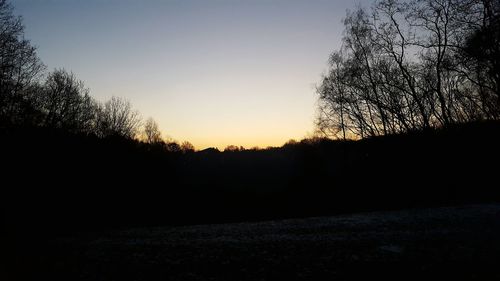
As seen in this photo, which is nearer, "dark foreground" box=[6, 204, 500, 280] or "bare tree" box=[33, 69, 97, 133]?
"dark foreground" box=[6, 204, 500, 280]

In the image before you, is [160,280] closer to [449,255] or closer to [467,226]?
[449,255]

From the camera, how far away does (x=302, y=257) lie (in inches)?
298

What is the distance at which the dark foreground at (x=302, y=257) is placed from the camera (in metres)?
6.11

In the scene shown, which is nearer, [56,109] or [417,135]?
[417,135]

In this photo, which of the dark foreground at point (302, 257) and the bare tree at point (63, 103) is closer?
the dark foreground at point (302, 257)

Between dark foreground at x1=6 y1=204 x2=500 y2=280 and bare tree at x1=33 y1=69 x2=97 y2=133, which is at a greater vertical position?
bare tree at x1=33 y1=69 x2=97 y2=133

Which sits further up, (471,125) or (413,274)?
(471,125)

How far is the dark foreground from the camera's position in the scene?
20.0ft

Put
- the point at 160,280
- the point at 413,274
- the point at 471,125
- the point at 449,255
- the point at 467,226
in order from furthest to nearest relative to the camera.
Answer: the point at 471,125
the point at 467,226
the point at 449,255
the point at 160,280
the point at 413,274

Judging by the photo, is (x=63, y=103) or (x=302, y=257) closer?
(x=302, y=257)

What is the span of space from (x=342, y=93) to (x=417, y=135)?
9700 millimetres

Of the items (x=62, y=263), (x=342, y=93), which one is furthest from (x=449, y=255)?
(x=342, y=93)

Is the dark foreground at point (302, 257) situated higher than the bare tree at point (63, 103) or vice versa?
the bare tree at point (63, 103)

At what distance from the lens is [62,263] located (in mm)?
8281
